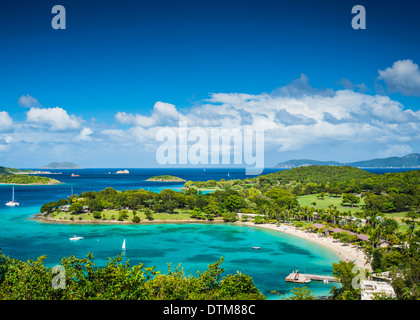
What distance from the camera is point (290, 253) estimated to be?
34.7 meters

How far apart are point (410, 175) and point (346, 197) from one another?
33.1 m

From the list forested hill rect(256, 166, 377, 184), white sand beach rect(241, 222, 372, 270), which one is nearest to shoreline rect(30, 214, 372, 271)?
white sand beach rect(241, 222, 372, 270)

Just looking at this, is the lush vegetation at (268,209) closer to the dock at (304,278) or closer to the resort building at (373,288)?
the dock at (304,278)

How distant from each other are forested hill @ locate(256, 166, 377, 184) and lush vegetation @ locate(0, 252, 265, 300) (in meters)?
100

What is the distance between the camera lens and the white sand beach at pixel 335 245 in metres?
30.3

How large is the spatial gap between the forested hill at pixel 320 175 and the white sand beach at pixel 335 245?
67115mm

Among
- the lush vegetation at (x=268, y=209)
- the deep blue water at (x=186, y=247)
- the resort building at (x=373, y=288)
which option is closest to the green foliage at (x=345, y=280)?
the resort building at (x=373, y=288)

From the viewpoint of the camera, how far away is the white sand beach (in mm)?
30283

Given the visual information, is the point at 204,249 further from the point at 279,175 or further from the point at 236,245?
the point at 279,175

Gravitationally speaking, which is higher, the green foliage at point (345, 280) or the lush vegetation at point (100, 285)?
the lush vegetation at point (100, 285)

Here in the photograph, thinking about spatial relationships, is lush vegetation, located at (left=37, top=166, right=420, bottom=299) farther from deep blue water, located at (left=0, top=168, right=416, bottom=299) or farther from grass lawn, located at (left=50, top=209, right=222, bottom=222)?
deep blue water, located at (left=0, top=168, right=416, bottom=299)

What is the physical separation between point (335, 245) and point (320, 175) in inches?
3584

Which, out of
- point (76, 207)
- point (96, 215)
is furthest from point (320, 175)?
point (76, 207)
